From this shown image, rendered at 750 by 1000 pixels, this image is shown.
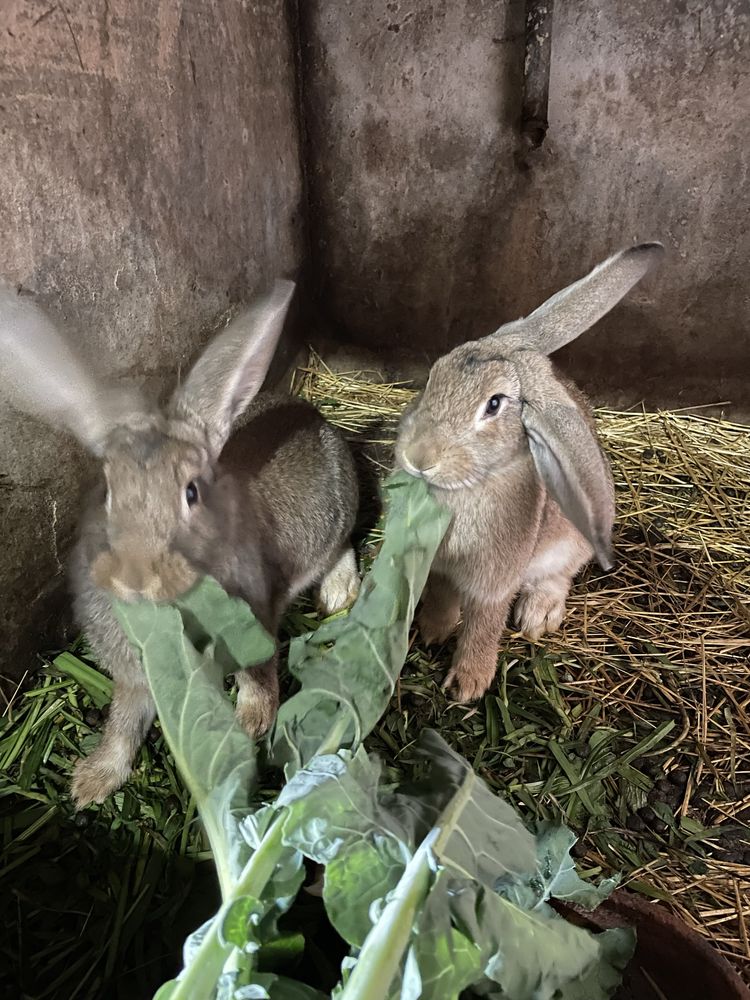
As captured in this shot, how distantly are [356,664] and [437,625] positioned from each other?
3.49 ft

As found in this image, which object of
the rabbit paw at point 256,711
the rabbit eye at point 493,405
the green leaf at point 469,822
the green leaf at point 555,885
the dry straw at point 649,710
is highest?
the rabbit eye at point 493,405

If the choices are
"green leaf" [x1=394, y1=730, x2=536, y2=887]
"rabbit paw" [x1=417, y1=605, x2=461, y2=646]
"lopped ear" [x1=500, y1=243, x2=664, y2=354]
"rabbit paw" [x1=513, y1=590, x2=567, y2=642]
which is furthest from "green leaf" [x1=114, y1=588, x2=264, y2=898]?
"rabbit paw" [x1=513, y1=590, x2=567, y2=642]

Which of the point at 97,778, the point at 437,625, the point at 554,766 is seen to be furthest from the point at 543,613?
the point at 97,778

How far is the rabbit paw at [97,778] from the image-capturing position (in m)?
2.10

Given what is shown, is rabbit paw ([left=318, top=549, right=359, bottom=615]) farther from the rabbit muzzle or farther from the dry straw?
the rabbit muzzle

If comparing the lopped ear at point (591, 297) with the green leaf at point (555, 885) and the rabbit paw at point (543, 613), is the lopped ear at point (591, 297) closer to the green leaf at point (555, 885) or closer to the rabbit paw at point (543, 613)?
the rabbit paw at point (543, 613)

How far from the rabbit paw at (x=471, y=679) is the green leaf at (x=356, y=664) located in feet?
2.22

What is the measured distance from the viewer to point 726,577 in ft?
9.77

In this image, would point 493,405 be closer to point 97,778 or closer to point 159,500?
point 159,500

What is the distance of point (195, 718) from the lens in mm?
1449

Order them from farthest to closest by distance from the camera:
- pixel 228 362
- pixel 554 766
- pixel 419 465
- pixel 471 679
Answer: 1. pixel 471 679
2. pixel 554 766
3. pixel 419 465
4. pixel 228 362

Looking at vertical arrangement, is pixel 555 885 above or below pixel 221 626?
below

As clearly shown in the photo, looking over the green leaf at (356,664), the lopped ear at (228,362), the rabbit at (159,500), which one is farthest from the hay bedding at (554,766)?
the lopped ear at (228,362)

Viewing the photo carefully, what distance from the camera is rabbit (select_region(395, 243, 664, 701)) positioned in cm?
192
